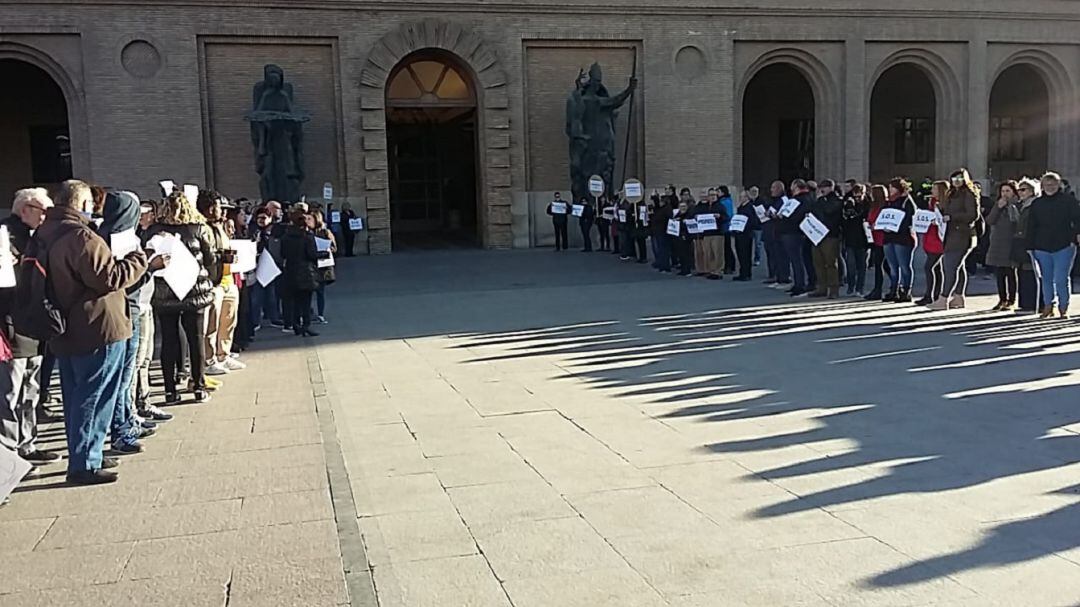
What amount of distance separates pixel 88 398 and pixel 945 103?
3113cm

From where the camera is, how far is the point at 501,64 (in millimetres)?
27531

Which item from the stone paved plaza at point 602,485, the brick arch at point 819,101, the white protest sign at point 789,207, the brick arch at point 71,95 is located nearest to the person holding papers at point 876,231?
→ the white protest sign at point 789,207

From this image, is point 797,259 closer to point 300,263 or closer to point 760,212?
point 760,212

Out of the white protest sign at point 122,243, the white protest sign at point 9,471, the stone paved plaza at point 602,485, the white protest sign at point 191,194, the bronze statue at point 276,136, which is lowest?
the stone paved plaza at point 602,485

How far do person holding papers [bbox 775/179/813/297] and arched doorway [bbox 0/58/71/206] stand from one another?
22.7 meters

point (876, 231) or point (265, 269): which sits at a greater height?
point (876, 231)

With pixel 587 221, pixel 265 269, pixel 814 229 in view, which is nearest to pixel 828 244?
pixel 814 229

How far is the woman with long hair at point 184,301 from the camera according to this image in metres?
8.51

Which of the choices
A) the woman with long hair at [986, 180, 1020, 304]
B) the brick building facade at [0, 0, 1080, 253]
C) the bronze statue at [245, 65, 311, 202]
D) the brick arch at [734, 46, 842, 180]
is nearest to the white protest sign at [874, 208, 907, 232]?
the woman with long hair at [986, 180, 1020, 304]

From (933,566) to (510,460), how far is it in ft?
9.72

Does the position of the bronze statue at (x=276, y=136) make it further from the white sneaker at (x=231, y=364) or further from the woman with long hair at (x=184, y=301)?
the woman with long hair at (x=184, y=301)

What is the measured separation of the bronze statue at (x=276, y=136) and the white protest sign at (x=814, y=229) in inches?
583

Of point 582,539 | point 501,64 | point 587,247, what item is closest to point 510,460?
point 582,539

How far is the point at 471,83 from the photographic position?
28172 millimetres
